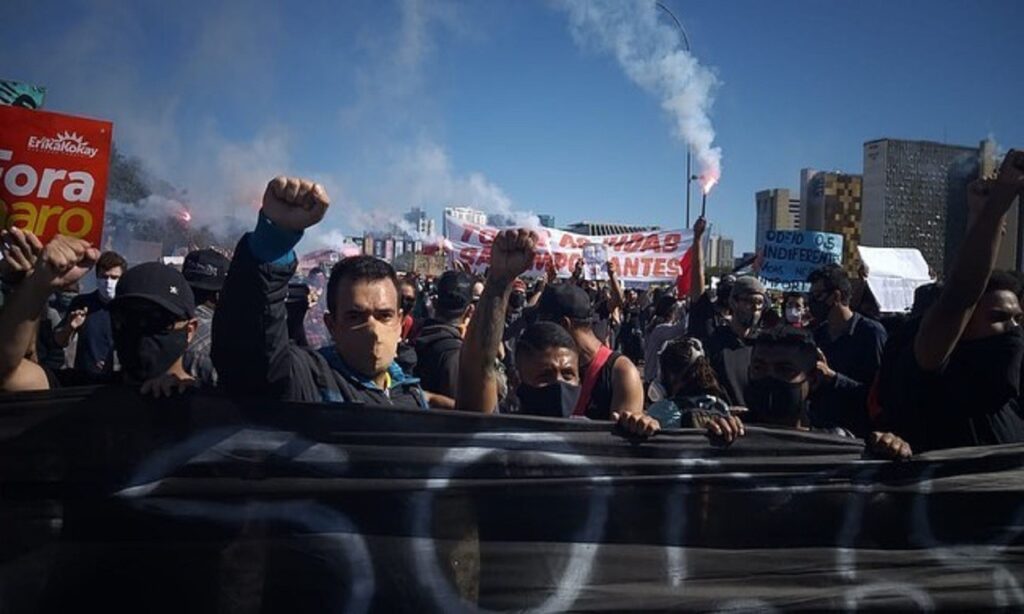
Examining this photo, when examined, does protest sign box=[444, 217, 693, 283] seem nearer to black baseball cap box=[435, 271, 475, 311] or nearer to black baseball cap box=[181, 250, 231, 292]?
black baseball cap box=[435, 271, 475, 311]

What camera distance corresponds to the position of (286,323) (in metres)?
2.41

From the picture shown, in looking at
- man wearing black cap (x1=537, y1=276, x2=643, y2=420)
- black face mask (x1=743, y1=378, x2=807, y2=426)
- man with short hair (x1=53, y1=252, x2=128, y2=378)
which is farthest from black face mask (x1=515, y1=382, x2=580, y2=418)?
man with short hair (x1=53, y1=252, x2=128, y2=378)

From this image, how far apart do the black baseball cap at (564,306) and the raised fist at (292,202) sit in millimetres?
2297

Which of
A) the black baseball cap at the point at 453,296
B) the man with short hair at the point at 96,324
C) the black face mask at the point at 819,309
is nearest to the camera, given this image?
the man with short hair at the point at 96,324

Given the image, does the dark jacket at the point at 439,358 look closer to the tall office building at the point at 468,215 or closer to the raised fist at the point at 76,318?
the raised fist at the point at 76,318

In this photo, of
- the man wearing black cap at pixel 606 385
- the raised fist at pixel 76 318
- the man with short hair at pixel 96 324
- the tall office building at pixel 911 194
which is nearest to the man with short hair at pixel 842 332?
the man wearing black cap at pixel 606 385

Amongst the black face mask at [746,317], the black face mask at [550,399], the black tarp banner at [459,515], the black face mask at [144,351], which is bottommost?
the black tarp banner at [459,515]

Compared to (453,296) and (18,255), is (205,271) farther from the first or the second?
(18,255)

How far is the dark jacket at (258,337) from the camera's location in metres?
2.17

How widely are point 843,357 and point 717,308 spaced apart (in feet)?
5.93

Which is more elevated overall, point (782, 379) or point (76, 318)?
point (76, 318)

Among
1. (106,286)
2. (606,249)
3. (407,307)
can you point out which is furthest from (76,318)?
(606,249)

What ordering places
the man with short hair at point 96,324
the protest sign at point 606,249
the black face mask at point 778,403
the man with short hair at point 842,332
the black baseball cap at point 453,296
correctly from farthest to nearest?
the protest sign at point 606,249, the man with short hair at point 842,332, the black baseball cap at point 453,296, the man with short hair at point 96,324, the black face mask at point 778,403

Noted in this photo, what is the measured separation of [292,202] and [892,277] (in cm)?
833
